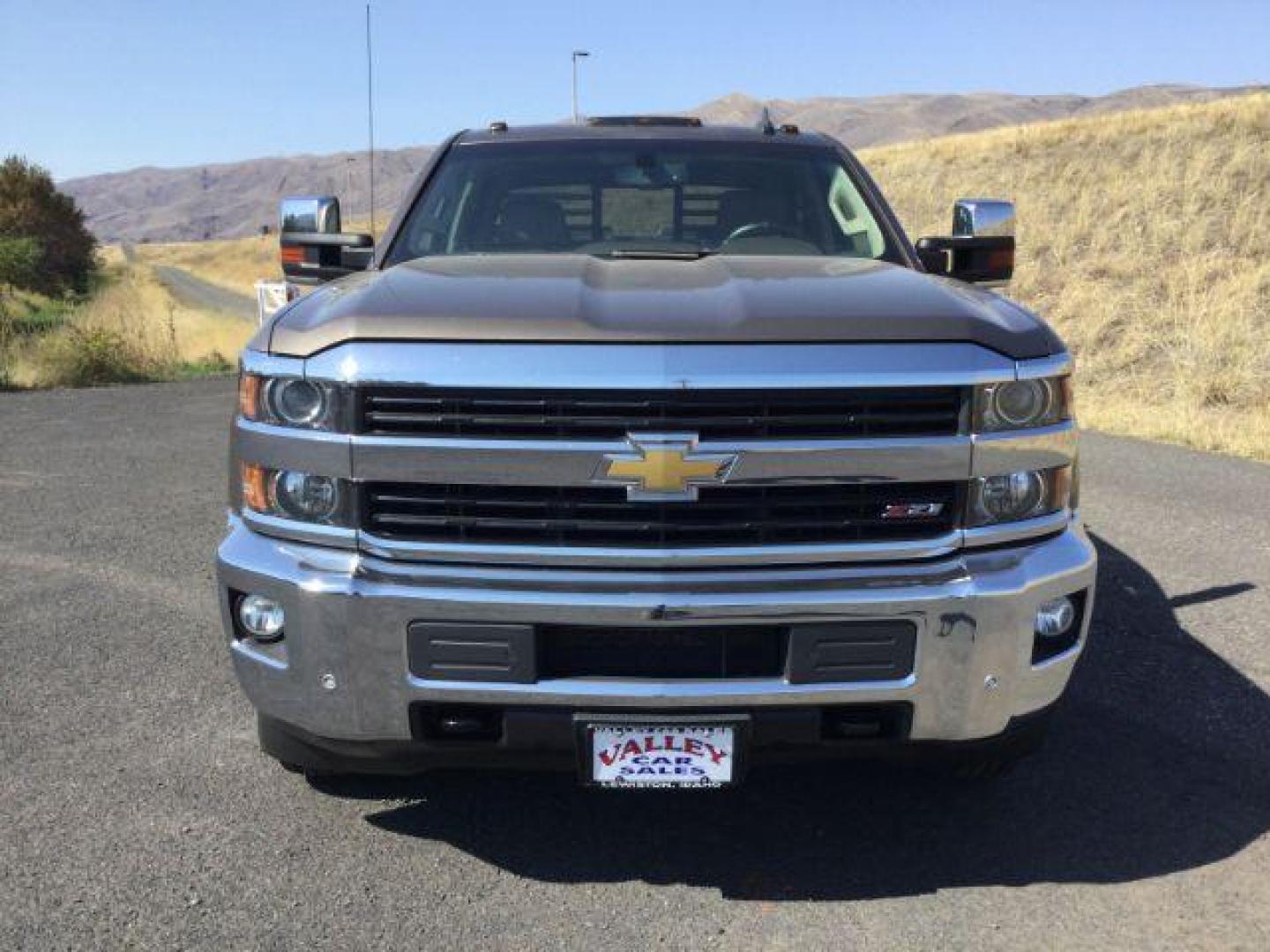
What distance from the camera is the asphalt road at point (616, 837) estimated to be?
8.56 feet

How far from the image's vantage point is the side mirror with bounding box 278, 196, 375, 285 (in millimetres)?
3902

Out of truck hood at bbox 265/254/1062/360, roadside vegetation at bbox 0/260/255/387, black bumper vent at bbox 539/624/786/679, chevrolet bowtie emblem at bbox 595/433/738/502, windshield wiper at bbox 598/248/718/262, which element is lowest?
roadside vegetation at bbox 0/260/255/387

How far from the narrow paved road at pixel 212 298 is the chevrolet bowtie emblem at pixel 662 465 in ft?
102

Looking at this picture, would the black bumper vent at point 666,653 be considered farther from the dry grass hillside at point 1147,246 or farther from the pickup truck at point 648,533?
the dry grass hillside at point 1147,246

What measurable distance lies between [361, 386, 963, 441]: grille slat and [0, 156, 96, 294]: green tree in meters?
47.6

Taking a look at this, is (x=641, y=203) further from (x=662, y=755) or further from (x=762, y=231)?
(x=662, y=755)

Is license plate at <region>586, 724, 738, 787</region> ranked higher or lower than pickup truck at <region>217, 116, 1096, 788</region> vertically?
lower

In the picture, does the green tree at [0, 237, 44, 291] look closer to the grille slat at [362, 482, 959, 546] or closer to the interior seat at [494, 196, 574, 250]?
the interior seat at [494, 196, 574, 250]

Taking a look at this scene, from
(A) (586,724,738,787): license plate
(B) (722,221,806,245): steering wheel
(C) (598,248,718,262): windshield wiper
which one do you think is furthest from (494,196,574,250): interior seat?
(A) (586,724,738,787): license plate

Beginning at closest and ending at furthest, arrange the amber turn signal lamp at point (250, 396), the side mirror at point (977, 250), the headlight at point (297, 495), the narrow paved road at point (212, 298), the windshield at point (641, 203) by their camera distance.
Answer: the headlight at point (297, 495) → the amber turn signal lamp at point (250, 396) → the side mirror at point (977, 250) → the windshield at point (641, 203) → the narrow paved road at point (212, 298)

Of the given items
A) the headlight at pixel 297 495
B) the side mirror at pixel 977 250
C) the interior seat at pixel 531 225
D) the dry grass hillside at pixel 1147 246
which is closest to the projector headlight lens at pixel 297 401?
the headlight at pixel 297 495

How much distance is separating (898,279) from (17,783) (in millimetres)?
2879


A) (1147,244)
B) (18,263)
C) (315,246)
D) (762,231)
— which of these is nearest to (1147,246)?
(1147,244)

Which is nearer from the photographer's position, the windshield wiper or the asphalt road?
the asphalt road
